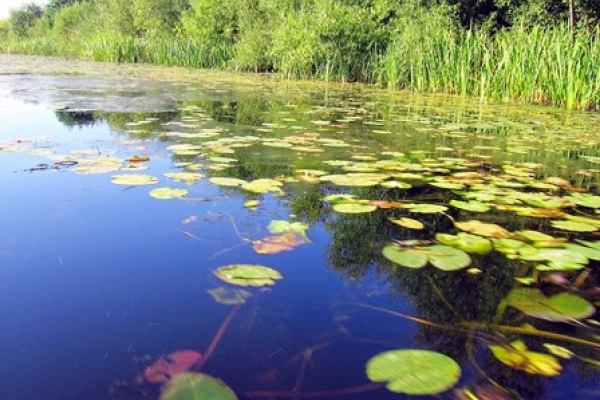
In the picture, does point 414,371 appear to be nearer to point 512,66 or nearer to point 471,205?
point 471,205

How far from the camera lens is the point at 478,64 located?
806 centimetres

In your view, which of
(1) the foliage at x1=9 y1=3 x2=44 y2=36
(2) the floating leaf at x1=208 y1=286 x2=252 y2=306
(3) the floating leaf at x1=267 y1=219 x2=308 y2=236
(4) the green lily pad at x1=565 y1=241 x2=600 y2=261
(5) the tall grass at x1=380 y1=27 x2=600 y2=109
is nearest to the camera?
(2) the floating leaf at x1=208 y1=286 x2=252 y2=306

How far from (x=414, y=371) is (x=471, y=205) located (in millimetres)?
1282

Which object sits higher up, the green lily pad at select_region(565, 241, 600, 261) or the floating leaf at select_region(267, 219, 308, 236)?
the green lily pad at select_region(565, 241, 600, 261)

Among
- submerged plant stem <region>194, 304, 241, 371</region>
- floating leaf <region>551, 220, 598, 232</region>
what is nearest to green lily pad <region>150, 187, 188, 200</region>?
submerged plant stem <region>194, 304, 241, 371</region>

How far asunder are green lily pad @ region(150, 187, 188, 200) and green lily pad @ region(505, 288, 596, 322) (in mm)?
1340

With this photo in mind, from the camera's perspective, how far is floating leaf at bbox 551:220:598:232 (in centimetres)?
188

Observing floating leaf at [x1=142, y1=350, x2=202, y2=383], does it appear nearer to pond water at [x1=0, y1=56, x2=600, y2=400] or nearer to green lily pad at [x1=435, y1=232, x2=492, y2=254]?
pond water at [x1=0, y1=56, x2=600, y2=400]

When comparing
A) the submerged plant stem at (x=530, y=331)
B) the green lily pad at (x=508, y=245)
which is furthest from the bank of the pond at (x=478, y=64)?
the submerged plant stem at (x=530, y=331)

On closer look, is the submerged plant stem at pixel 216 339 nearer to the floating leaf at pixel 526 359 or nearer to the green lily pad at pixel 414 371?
the green lily pad at pixel 414 371

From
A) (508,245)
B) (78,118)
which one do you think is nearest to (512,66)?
(78,118)

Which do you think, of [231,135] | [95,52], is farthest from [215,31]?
[231,135]

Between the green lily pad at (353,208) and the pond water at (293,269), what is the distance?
0.05 ft

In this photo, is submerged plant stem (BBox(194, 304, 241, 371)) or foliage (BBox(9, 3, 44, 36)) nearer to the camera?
submerged plant stem (BBox(194, 304, 241, 371))
